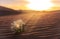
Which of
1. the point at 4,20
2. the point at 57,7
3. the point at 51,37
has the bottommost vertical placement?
the point at 51,37

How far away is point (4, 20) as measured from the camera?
2047 mm

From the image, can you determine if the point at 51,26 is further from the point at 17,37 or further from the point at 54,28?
the point at 17,37

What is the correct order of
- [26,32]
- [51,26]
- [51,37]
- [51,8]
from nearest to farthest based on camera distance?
[51,37] → [26,32] → [51,26] → [51,8]

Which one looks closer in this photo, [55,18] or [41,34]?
[41,34]

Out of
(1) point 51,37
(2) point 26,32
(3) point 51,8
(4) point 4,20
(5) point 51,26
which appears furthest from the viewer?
(3) point 51,8

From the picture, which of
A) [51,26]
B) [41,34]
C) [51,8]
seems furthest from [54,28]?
[51,8]

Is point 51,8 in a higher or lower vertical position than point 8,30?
higher

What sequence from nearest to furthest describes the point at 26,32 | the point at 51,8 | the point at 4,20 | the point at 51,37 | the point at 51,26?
the point at 51,37
the point at 26,32
the point at 51,26
the point at 4,20
the point at 51,8

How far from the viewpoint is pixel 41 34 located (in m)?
1.58

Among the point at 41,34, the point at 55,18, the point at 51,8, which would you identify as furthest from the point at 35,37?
the point at 51,8

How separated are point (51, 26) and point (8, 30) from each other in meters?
0.39

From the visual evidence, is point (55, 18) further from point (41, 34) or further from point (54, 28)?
point (41, 34)

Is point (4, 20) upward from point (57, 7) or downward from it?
downward

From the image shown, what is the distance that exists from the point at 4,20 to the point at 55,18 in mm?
539
